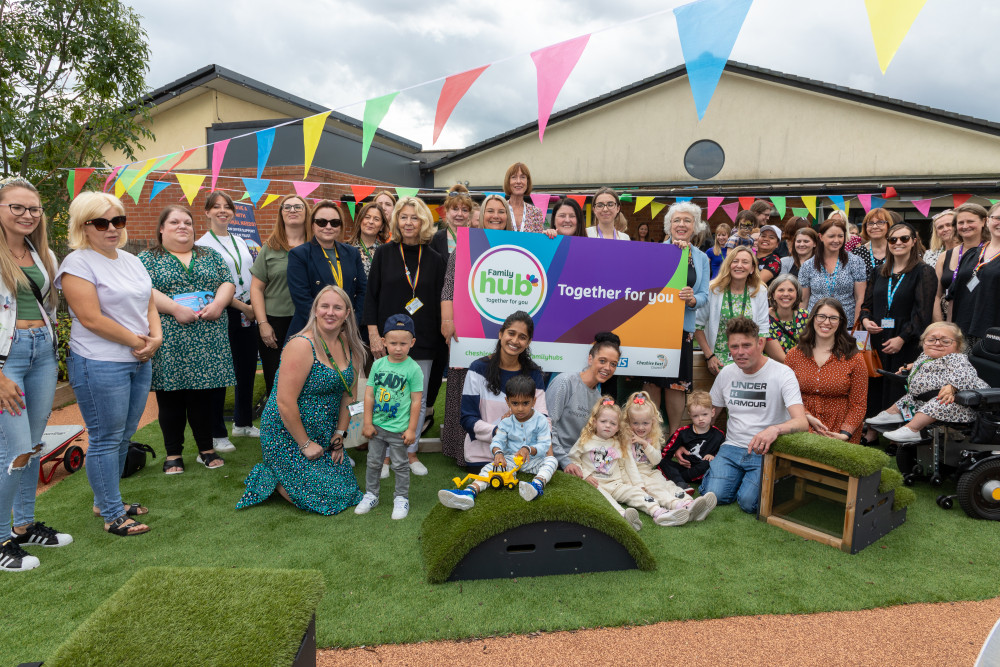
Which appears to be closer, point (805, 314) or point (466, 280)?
point (466, 280)

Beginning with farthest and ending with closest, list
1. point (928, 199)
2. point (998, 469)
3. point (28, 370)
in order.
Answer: point (928, 199), point (998, 469), point (28, 370)

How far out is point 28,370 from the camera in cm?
282

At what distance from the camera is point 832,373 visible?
413 cm

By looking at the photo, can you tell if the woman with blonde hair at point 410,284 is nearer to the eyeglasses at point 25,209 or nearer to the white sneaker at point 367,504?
the white sneaker at point 367,504

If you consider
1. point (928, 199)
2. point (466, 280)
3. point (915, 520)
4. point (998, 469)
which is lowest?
point (915, 520)

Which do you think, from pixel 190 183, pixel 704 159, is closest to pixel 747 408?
pixel 190 183

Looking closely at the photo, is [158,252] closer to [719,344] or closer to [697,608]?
[697,608]

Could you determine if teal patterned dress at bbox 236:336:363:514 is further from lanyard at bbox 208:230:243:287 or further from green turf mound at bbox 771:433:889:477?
green turf mound at bbox 771:433:889:477

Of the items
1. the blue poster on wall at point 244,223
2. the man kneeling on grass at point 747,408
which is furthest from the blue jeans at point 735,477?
the blue poster on wall at point 244,223

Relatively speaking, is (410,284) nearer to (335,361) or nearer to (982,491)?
(335,361)

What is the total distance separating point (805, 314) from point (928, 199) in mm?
6589

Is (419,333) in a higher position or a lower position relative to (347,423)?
higher

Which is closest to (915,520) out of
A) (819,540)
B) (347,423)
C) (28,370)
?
(819,540)

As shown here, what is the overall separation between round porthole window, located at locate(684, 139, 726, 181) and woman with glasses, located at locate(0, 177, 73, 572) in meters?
11.4
